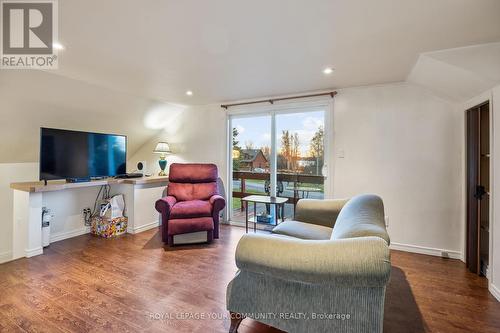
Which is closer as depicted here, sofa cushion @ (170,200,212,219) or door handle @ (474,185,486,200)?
door handle @ (474,185,486,200)

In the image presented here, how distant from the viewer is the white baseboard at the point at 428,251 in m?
2.85

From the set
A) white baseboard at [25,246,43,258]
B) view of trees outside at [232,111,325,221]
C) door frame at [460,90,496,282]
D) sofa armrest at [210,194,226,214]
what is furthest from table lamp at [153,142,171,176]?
door frame at [460,90,496,282]

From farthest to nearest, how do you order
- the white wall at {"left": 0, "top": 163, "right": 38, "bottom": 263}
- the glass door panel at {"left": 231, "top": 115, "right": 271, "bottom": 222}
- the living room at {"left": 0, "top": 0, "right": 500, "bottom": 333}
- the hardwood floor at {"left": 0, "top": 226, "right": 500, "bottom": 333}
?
the glass door panel at {"left": 231, "top": 115, "right": 271, "bottom": 222} < the white wall at {"left": 0, "top": 163, "right": 38, "bottom": 263} < the hardwood floor at {"left": 0, "top": 226, "right": 500, "bottom": 333} < the living room at {"left": 0, "top": 0, "right": 500, "bottom": 333}

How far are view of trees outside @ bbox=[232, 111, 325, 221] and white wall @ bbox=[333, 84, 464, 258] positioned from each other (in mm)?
414

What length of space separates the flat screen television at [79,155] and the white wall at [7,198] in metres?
0.54

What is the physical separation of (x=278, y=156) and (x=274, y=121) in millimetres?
594

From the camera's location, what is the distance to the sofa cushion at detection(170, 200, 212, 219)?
322 centimetres

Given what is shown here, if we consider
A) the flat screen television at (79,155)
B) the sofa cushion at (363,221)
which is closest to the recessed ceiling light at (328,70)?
the sofa cushion at (363,221)

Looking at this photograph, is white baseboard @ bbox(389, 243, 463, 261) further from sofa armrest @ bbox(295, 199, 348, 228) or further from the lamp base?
the lamp base

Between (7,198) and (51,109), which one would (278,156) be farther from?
(7,198)

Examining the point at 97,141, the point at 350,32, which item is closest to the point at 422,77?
the point at 350,32

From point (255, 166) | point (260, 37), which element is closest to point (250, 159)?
point (255, 166)

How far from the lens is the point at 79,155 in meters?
3.36

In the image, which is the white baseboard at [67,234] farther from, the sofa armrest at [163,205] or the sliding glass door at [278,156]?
the sliding glass door at [278,156]
